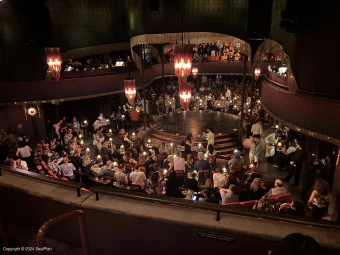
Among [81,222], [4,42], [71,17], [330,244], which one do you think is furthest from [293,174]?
[4,42]

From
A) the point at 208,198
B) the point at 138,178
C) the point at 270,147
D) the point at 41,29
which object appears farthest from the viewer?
the point at 41,29

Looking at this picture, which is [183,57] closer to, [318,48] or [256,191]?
[318,48]

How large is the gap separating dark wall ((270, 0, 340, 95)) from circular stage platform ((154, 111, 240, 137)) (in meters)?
7.27

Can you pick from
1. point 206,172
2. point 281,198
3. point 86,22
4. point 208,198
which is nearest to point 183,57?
point 206,172

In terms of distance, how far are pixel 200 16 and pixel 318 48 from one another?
6.76 meters

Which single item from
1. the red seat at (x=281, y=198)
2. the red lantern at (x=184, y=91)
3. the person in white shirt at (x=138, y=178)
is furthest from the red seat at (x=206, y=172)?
the red seat at (x=281, y=198)

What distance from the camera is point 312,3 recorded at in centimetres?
607

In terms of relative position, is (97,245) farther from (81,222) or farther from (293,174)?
(293,174)

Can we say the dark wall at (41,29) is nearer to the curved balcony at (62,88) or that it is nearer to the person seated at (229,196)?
the curved balcony at (62,88)

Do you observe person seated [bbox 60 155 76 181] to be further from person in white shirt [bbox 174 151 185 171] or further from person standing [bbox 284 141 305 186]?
person standing [bbox 284 141 305 186]

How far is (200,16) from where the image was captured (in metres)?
11.7

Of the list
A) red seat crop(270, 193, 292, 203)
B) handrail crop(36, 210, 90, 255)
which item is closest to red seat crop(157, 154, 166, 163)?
red seat crop(270, 193, 292, 203)

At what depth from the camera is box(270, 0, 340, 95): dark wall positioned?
18.8ft

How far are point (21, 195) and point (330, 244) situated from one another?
3921 millimetres
